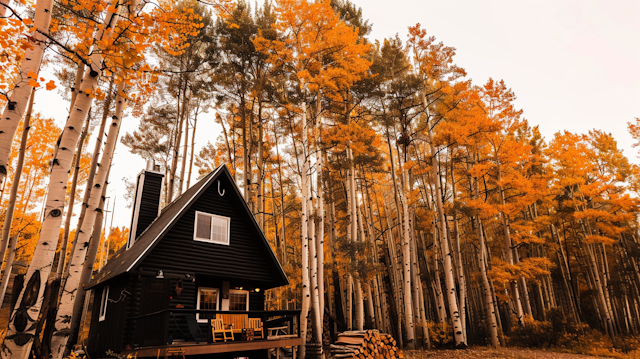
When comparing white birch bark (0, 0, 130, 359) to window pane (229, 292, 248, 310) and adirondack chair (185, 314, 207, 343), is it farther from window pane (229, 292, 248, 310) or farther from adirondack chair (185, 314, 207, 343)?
window pane (229, 292, 248, 310)

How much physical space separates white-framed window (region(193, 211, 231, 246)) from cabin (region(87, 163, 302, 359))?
32mm

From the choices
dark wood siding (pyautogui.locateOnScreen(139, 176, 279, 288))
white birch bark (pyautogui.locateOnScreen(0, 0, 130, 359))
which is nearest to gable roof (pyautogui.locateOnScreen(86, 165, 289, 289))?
dark wood siding (pyautogui.locateOnScreen(139, 176, 279, 288))

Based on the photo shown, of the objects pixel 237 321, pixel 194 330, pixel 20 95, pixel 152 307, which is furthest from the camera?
pixel 237 321

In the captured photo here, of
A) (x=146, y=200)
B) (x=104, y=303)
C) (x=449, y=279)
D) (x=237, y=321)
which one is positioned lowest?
(x=237, y=321)

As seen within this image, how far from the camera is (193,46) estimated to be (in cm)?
1591

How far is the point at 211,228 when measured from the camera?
35.3ft

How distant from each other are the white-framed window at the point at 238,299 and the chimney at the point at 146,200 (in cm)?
385

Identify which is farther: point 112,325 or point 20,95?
point 112,325

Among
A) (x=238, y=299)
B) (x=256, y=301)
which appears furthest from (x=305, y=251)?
(x=238, y=299)

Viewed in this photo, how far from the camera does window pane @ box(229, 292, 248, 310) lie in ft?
36.6

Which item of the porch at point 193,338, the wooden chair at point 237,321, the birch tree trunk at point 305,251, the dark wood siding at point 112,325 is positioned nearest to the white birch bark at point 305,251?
the birch tree trunk at point 305,251

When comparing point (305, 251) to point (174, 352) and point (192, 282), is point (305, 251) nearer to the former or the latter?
point (192, 282)

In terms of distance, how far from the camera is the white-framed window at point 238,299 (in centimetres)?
1118

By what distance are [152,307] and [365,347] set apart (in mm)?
6920
